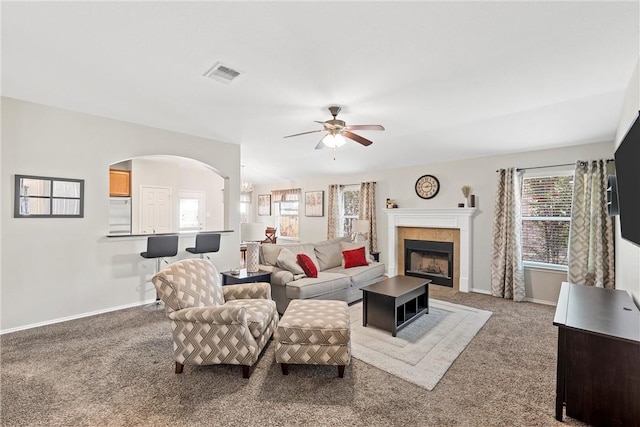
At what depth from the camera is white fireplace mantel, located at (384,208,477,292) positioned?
5117 mm

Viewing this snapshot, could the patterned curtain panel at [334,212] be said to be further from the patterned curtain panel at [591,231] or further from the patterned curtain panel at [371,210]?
the patterned curtain panel at [591,231]

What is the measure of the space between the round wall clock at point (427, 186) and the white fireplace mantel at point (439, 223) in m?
0.34

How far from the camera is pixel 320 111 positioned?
366cm

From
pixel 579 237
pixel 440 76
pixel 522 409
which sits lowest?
pixel 522 409

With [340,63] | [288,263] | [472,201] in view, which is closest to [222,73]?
[340,63]

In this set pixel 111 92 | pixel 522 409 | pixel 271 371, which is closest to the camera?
pixel 522 409

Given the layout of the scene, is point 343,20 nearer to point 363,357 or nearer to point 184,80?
point 184,80

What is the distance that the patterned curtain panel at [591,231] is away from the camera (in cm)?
384

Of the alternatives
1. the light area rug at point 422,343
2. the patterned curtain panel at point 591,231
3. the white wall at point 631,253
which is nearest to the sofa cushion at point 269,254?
the light area rug at point 422,343

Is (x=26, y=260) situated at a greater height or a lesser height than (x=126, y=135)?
lesser

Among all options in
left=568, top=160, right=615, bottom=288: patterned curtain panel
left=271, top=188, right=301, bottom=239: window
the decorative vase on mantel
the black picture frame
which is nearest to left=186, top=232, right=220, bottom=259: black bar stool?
the black picture frame

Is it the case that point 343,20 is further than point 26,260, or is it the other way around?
point 26,260

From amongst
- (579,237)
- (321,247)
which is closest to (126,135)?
(321,247)

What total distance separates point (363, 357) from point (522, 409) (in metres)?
1.19
